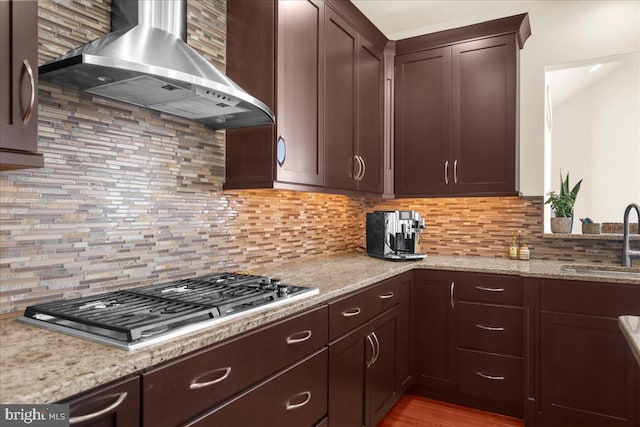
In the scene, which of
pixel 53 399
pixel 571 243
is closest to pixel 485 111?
pixel 571 243

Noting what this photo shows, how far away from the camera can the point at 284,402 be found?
1474 mm

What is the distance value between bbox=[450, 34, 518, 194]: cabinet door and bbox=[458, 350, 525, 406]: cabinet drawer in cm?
114

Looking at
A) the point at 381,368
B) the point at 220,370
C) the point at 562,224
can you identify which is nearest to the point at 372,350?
the point at 381,368

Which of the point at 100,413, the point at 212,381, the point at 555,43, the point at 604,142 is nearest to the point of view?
the point at 100,413

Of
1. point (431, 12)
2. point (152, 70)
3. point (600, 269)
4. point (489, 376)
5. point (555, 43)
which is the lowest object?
point (489, 376)

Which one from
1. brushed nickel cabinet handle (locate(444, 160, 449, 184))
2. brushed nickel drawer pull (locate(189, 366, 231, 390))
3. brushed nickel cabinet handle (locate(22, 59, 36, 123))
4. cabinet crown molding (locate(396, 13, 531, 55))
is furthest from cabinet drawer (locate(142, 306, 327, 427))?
cabinet crown molding (locate(396, 13, 531, 55))

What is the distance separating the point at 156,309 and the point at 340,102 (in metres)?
1.75

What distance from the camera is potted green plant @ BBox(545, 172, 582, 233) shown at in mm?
2908

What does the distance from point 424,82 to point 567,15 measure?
1106 mm

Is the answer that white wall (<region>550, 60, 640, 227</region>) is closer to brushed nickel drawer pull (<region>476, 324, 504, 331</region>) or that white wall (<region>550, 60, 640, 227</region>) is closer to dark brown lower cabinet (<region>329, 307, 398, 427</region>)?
brushed nickel drawer pull (<region>476, 324, 504, 331</region>)

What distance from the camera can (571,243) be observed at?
295cm

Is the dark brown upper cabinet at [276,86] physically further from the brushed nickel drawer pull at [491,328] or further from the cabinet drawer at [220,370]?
the brushed nickel drawer pull at [491,328]

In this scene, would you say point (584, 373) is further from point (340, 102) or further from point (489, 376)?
point (340, 102)

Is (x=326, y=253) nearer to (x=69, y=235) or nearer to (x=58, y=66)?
(x=69, y=235)
